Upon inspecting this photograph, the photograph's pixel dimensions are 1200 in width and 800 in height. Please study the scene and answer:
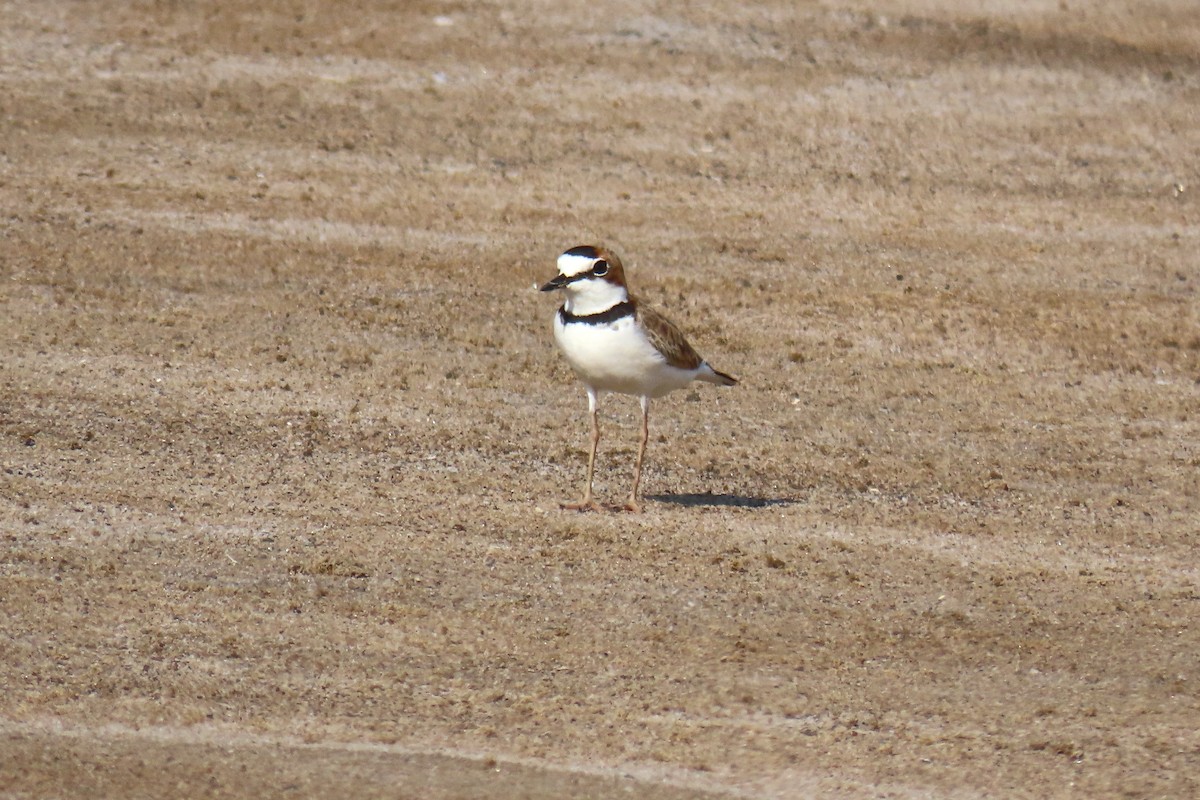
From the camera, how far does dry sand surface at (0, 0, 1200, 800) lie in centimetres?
706

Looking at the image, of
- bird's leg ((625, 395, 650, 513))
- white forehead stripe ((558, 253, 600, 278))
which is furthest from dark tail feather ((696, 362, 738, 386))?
white forehead stripe ((558, 253, 600, 278))

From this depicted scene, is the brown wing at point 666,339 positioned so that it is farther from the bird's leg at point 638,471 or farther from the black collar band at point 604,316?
the bird's leg at point 638,471

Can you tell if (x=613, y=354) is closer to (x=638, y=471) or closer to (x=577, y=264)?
(x=577, y=264)

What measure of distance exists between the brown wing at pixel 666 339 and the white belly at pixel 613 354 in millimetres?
44

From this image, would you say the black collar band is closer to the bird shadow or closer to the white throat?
the white throat

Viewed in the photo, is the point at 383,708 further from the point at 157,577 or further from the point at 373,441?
the point at 373,441

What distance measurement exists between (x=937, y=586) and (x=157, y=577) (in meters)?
3.81

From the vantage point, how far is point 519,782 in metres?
6.49

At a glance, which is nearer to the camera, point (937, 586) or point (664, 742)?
point (664, 742)

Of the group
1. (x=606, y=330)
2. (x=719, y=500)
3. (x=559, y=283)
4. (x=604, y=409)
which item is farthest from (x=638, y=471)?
(x=604, y=409)

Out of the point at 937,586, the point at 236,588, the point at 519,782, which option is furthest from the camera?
the point at 937,586

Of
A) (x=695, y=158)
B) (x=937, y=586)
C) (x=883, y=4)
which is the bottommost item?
(x=937, y=586)

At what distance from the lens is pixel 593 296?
9.33 m

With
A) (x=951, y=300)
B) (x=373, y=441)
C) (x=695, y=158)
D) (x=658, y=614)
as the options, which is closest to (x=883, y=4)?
(x=695, y=158)
